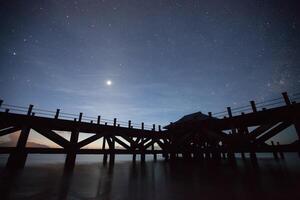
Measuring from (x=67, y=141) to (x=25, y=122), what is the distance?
9.98 ft

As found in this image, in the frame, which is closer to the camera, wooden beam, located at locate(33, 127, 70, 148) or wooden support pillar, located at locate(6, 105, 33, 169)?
wooden support pillar, located at locate(6, 105, 33, 169)

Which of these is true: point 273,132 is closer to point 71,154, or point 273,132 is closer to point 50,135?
point 71,154

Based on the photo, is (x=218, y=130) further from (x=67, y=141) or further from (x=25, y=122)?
(x=25, y=122)

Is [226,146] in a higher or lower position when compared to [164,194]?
higher

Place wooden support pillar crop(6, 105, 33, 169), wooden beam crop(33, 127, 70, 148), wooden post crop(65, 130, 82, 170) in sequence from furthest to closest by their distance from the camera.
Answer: wooden post crop(65, 130, 82, 170) → wooden beam crop(33, 127, 70, 148) → wooden support pillar crop(6, 105, 33, 169)

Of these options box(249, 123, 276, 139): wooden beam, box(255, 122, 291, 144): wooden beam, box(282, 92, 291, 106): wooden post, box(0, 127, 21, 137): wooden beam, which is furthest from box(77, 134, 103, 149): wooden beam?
box(282, 92, 291, 106): wooden post

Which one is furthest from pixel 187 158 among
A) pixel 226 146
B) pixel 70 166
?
pixel 70 166

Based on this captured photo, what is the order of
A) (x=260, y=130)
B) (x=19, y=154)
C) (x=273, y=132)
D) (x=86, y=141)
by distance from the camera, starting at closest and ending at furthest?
1. (x=273, y=132)
2. (x=260, y=130)
3. (x=19, y=154)
4. (x=86, y=141)

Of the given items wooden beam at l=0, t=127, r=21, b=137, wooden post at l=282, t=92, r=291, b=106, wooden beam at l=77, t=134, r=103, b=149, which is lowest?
wooden beam at l=77, t=134, r=103, b=149

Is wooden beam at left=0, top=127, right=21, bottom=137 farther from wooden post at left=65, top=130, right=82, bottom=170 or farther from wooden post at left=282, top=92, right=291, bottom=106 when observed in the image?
wooden post at left=282, top=92, right=291, bottom=106

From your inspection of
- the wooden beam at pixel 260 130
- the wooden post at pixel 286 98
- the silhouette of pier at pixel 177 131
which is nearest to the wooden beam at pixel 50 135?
the silhouette of pier at pixel 177 131

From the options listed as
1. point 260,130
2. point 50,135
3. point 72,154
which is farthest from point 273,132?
point 50,135

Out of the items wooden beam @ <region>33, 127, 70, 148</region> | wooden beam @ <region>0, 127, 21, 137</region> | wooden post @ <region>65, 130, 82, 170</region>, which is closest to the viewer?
wooden beam @ <region>0, 127, 21, 137</region>

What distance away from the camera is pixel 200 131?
1249 cm
